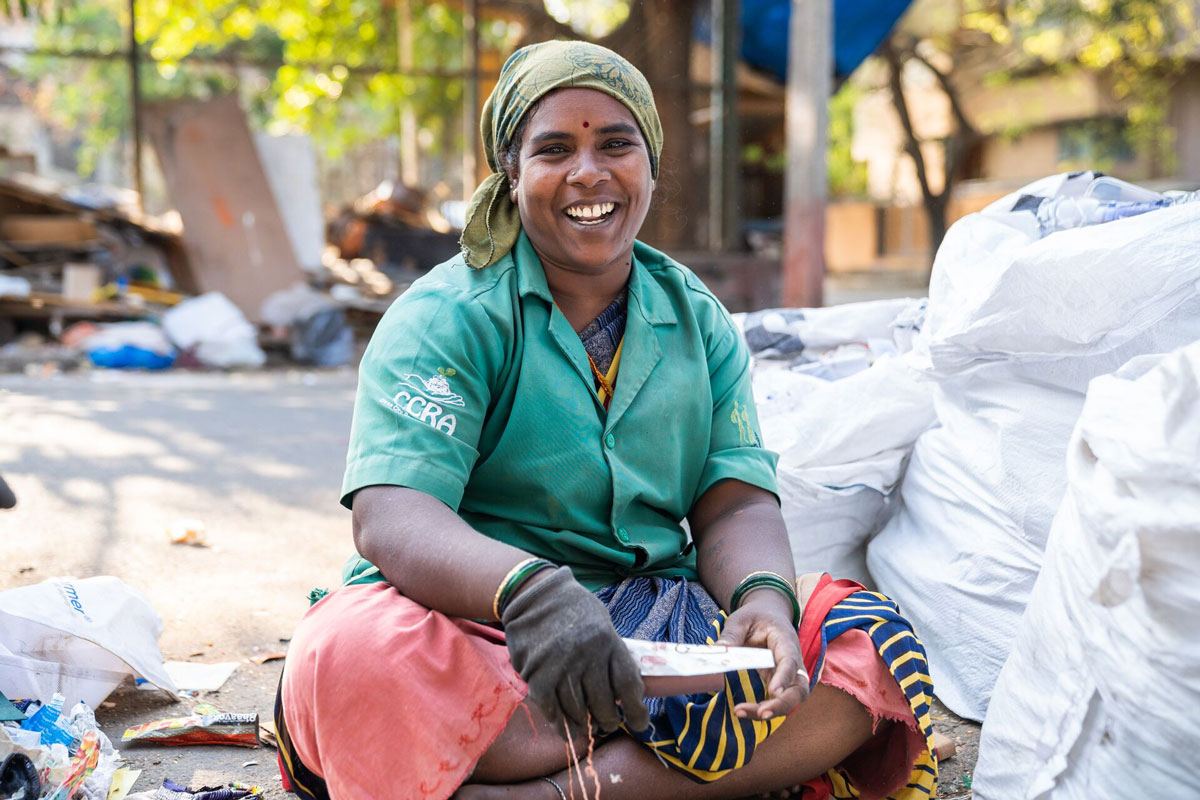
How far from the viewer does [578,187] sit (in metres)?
1.96

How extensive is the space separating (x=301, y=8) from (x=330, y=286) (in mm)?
3463

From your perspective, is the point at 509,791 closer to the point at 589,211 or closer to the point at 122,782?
the point at 122,782

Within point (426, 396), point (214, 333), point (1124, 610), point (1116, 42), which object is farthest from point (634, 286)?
point (1116, 42)

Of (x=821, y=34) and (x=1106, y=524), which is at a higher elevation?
(x=821, y=34)

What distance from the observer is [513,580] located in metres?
1.57

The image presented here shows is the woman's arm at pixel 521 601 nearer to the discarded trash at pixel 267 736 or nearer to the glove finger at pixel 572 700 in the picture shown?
the glove finger at pixel 572 700

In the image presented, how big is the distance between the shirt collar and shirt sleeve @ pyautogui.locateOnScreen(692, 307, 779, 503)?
0.13m

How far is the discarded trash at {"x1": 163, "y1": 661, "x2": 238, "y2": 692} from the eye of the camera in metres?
2.50

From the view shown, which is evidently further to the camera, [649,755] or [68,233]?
[68,233]

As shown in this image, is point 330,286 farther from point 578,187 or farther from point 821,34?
point 578,187

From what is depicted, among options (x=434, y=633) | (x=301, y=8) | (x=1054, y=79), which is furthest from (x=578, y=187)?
(x=1054, y=79)

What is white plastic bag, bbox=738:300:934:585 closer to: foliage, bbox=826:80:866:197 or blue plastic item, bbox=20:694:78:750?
blue plastic item, bbox=20:694:78:750

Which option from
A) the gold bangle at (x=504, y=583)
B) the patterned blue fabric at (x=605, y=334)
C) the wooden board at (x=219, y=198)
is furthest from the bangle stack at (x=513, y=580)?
the wooden board at (x=219, y=198)

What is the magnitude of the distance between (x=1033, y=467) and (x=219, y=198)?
313 inches
